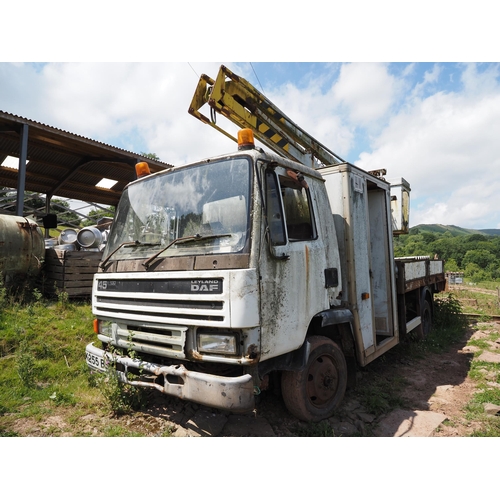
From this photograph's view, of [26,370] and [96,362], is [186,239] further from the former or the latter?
[26,370]

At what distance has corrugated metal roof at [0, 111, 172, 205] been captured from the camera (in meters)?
8.28

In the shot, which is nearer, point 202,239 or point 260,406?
point 202,239

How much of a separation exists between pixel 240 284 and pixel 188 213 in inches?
38.1

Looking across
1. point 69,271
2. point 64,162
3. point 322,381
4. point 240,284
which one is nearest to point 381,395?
point 322,381

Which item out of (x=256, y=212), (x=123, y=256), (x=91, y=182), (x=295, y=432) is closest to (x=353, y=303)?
(x=295, y=432)

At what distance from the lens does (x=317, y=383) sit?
3.40 metres

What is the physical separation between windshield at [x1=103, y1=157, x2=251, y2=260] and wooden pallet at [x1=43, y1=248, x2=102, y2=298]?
3242 millimetres

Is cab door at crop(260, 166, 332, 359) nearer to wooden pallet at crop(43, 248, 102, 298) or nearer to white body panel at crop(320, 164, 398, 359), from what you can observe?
white body panel at crop(320, 164, 398, 359)

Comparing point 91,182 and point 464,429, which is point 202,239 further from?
point 91,182

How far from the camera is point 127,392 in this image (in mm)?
3465

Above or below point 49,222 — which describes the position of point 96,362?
below

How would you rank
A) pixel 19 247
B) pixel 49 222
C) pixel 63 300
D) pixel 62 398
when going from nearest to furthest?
pixel 62 398
pixel 63 300
pixel 19 247
pixel 49 222

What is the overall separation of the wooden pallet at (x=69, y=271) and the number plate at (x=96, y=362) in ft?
11.0
